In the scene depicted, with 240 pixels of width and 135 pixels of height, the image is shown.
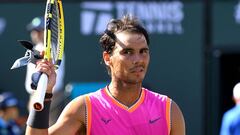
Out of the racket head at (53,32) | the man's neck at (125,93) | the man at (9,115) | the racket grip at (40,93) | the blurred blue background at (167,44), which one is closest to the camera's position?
the racket grip at (40,93)

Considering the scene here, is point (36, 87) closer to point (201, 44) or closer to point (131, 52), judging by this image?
point (131, 52)

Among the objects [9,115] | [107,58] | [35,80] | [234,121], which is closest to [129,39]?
[107,58]

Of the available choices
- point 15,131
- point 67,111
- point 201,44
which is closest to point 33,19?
point 15,131

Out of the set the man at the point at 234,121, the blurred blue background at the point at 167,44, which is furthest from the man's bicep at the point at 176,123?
the blurred blue background at the point at 167,44

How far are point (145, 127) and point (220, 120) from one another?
16.9 ft

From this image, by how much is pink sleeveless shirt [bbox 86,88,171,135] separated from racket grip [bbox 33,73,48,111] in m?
0.44

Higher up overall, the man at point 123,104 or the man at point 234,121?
the man at point 123,104

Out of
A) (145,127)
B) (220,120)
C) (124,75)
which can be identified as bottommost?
(220,120)

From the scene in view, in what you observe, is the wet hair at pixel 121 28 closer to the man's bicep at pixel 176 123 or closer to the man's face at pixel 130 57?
the man's face at pixel 130 57

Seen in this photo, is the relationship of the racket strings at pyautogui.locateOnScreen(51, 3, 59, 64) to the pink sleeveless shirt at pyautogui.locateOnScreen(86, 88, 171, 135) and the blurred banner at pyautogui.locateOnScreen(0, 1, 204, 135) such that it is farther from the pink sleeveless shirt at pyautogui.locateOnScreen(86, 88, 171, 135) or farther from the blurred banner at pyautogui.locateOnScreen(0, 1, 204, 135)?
the blurred banner at pyautogui.locateOnScreen(0, 1, 204, 135)

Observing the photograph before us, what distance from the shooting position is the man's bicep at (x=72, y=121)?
387cm

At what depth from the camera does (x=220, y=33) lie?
884cm

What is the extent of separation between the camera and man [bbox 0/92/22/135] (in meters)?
8.37

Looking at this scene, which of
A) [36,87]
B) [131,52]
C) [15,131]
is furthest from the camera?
[15,131]
